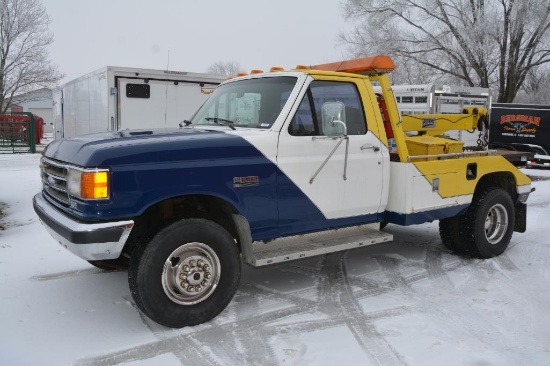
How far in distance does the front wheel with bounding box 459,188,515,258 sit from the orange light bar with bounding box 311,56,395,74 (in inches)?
81.8

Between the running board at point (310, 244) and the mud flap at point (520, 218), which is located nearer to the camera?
the running board at point (310, 244)

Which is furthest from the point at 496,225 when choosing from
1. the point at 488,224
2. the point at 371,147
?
the point at 371,147

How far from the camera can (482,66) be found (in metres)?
25.5

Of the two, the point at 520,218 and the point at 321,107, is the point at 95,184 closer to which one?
the point at 321,107

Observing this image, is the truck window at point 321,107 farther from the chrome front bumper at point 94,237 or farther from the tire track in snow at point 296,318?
the chrome front bumper at point 94,237

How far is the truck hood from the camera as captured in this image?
3602 mm

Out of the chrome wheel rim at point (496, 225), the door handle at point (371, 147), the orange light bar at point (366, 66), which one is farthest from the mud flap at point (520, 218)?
the orange light bar at point (366, 66)

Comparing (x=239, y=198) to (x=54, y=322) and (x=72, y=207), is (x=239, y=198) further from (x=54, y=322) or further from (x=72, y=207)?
(x=54, y=322)

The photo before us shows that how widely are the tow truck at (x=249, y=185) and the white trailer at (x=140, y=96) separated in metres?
5.82

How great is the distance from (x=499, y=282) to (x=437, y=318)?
1.38m

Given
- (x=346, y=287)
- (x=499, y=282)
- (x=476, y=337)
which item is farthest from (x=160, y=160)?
(x=499, y=282)

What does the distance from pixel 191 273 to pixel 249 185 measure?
85cm


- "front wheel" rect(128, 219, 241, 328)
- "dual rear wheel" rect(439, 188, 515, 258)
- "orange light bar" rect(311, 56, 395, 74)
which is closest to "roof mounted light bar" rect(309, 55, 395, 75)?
"orange light bar" rect(311, 56, 395, 74)

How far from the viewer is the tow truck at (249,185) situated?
12.1 feet
